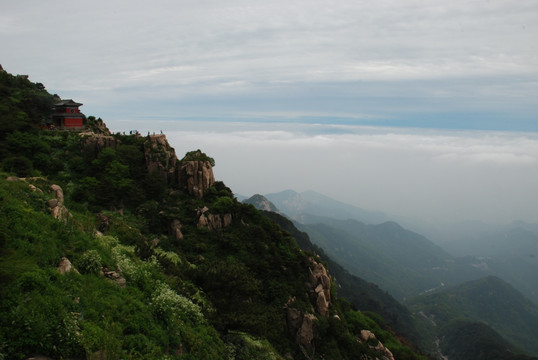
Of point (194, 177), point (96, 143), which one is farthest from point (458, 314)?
point (96, 143)

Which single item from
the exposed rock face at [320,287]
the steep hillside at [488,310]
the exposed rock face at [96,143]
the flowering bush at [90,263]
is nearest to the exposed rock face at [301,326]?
the exposed rock face at [320,287]

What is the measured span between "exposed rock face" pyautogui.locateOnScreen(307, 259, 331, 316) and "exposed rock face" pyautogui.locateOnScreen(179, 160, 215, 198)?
1358 centimetres

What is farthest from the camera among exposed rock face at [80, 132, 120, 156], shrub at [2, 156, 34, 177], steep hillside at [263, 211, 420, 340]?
steep hillside at [263, 211, 420, 340]

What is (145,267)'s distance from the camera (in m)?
16.2

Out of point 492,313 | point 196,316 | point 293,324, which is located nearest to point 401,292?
point 492,313

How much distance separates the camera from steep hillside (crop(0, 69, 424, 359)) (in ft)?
33.1

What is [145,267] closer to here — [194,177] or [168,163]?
[194,177]

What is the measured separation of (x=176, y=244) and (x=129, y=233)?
6.63 m

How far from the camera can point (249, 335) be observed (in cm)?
1820

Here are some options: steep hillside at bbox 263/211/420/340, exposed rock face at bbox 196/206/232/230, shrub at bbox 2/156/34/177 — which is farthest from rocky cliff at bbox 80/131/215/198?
steep hillside at bbox 263/211/420/340

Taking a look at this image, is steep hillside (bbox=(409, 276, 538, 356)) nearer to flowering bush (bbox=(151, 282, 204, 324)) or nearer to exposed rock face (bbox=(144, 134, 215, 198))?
exposed rock face (bbox=(144, 134, 215, 198))

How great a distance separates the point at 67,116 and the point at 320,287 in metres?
37.0

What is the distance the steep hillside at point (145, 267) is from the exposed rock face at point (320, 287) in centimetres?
12

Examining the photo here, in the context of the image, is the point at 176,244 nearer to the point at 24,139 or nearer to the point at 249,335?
the point at 249,335
